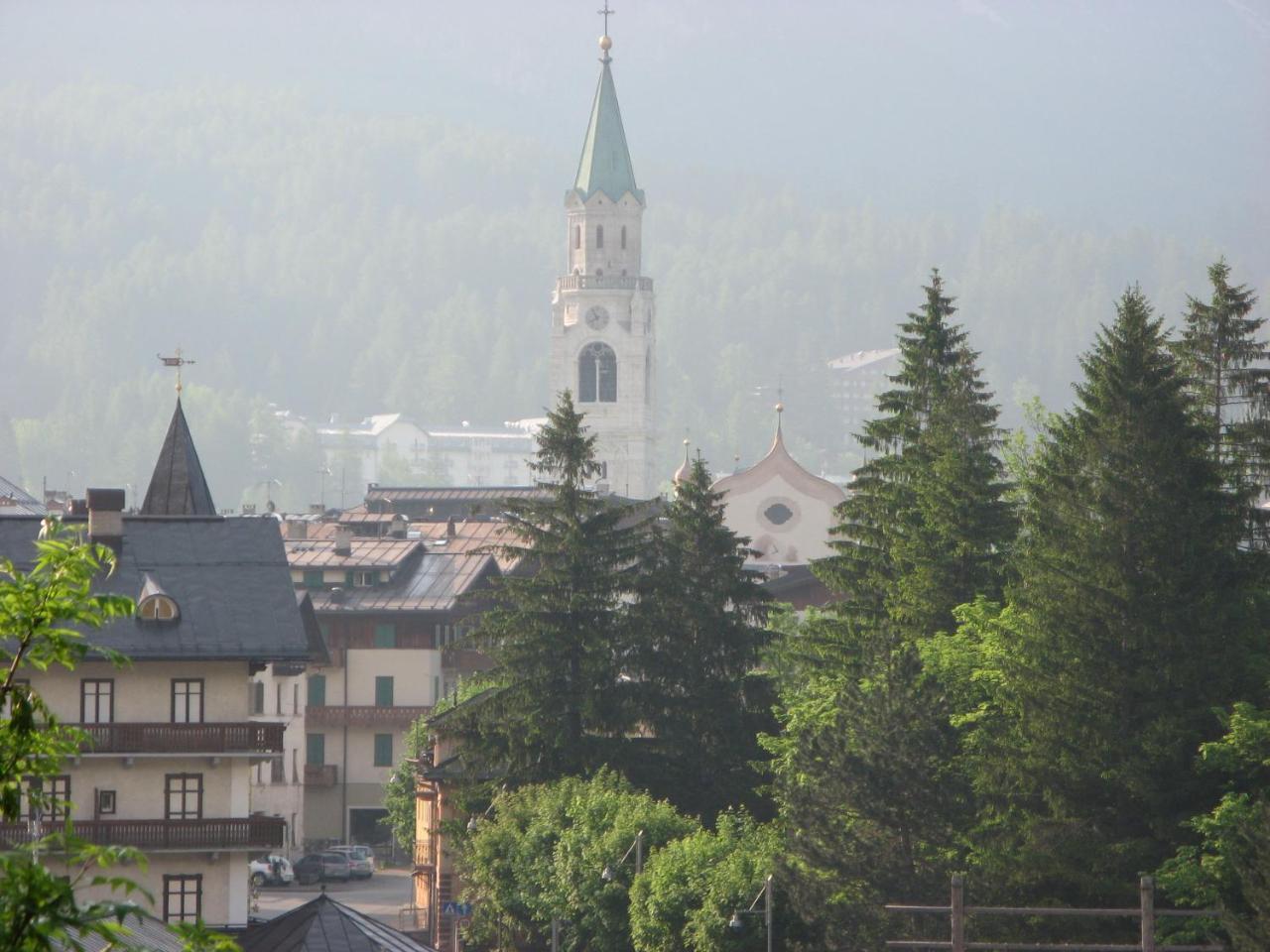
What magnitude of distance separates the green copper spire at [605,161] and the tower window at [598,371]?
9120 mm

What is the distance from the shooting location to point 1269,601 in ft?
148

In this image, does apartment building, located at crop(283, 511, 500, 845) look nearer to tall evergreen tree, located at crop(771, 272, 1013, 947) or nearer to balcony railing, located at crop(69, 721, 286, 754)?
tall evergreen tree, located at crop(771, 272, 1013, 947)

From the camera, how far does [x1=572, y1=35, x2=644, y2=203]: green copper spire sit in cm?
17500

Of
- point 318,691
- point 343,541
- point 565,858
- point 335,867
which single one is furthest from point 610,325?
point 565,858

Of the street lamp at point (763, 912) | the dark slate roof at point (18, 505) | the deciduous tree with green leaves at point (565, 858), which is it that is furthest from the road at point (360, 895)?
the dark slate roof at point (18, 505)

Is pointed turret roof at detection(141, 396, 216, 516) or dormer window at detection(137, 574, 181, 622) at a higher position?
pointed turret roof at detection(141, 396, 216, 516)

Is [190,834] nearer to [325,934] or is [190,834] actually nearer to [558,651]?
[325,934]

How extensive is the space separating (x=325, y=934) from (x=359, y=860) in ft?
132

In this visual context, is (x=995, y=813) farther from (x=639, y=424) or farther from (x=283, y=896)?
(x=639, y=424)

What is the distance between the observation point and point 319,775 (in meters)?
89.5

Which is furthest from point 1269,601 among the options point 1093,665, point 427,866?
point 427,866

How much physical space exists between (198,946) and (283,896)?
5967 centimetres

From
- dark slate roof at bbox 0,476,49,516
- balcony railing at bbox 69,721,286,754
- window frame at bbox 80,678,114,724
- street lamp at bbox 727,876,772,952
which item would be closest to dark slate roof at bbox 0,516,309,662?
window frame at bbox 80,678,114,724

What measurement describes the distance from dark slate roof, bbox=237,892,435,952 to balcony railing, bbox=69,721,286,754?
3.08 meters
